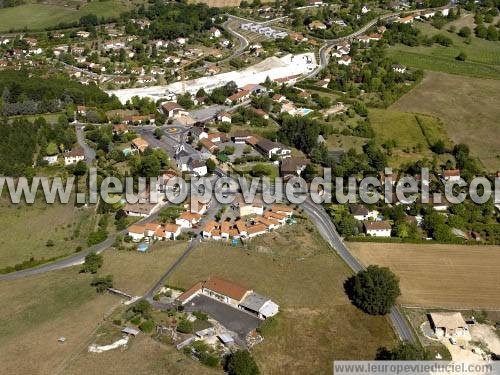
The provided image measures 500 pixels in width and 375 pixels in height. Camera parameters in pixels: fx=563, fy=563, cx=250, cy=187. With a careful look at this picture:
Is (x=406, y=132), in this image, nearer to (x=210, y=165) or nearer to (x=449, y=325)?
(x=210, y=165)

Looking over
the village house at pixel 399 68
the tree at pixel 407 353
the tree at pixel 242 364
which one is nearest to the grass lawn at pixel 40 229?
the tree at pixel 242 364

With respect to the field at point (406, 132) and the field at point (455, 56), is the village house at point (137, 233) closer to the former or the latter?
the field at point (406, 132)

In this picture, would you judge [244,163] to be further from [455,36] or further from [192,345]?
[455,36]

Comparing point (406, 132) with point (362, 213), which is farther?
point (406, 132)

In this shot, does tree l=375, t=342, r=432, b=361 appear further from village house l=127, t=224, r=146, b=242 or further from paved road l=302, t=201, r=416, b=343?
village house l=127, t=224, r=146, b=242

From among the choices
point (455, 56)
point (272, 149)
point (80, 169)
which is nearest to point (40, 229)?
point (80, 169)

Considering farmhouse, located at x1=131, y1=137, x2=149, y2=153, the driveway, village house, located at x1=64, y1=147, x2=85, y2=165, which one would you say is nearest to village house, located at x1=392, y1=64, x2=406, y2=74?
farmhouse, located at x1=131, y1=137, x2=149, y2=153
